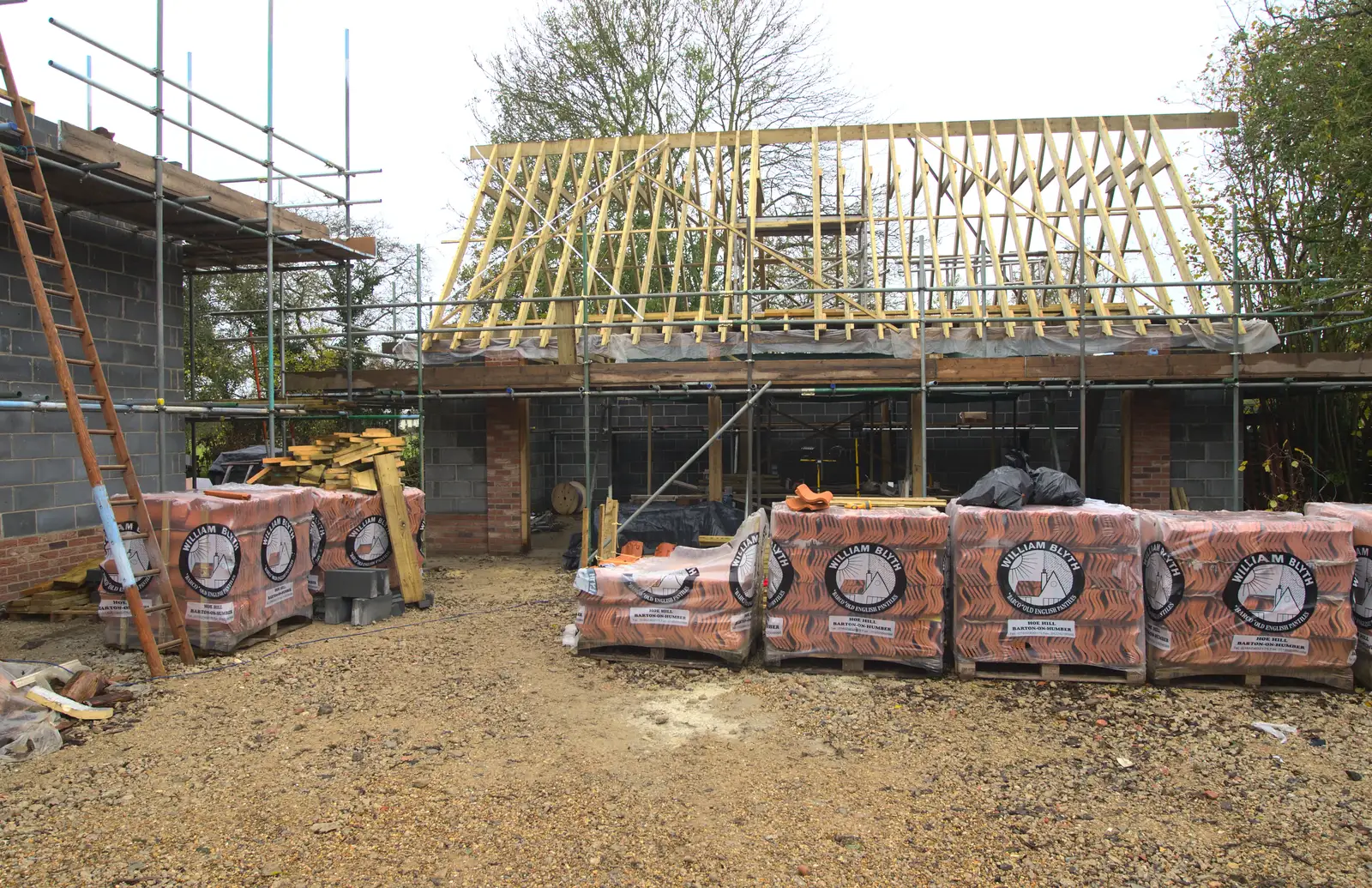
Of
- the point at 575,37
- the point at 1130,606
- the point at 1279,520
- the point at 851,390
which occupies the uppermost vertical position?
the point at 575,37

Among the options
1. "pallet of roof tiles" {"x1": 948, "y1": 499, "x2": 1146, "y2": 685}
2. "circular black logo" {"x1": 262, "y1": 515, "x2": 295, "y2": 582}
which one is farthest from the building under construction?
"pallet of roof tiles" {"x1": 948, "y1": 499, "x2": 1146, "y2": 685}

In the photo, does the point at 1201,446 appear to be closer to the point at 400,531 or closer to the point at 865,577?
the point at 865,577

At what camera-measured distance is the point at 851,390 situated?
9.48m

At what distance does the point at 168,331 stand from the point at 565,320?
16.1 feet

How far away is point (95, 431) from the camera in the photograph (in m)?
6.28

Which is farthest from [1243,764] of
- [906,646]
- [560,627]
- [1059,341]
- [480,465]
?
[480,465]

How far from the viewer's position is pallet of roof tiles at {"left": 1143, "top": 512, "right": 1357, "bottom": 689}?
18.6 ft

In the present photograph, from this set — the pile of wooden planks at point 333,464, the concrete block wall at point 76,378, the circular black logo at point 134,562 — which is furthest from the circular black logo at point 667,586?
the concrete block wall at point 76,378

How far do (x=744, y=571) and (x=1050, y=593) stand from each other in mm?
2196

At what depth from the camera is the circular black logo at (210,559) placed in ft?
21.6

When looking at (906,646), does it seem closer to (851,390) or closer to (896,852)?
(896,852)

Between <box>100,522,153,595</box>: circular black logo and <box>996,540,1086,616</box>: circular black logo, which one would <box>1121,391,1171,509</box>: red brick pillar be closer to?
<box>996,540,1086,616</box>: circular black logo

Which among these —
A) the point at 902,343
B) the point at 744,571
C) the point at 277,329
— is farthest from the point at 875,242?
the point at 277,329

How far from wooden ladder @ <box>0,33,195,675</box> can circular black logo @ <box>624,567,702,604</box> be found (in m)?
3.45
